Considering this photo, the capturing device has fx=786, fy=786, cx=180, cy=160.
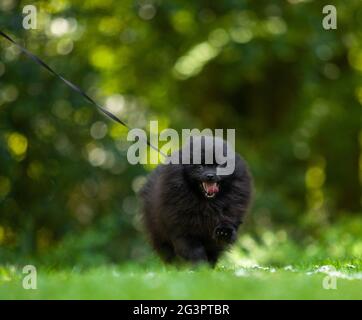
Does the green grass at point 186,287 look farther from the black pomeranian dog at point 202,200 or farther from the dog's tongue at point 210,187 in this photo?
the dog's tongue at point 210,187

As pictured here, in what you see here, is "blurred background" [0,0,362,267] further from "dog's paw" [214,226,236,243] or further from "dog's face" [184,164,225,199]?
"dog's face" [184,164,225,199]

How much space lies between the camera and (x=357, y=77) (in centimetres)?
1928

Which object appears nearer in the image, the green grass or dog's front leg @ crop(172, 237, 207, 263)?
the green grass

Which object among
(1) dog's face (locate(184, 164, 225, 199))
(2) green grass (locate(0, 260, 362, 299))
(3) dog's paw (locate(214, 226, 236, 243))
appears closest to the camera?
(2) green grass (locate(0, 260, 362, 299))

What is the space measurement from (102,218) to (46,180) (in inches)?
49.3

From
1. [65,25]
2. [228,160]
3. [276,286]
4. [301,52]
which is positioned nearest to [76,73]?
[65,25]

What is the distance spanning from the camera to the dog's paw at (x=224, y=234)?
773cm

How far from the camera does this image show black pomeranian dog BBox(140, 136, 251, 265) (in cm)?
770

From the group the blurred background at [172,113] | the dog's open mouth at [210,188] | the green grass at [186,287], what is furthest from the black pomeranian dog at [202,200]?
the blurred background at [172,113]

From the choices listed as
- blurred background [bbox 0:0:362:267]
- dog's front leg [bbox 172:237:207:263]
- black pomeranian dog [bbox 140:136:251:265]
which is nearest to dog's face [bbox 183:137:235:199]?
black pomeranian dog [bbox 140:136:251:265]

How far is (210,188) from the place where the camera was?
25.4 ft

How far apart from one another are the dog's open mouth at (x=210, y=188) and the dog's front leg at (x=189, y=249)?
0.48 m
